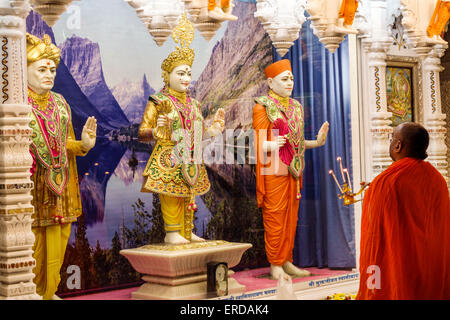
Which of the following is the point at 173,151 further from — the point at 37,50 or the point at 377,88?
the point at 377,88

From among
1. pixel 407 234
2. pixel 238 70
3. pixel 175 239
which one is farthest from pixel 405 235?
pixel 238 70

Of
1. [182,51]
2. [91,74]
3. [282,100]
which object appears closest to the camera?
[182,51]

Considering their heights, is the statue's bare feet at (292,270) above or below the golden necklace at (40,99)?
below

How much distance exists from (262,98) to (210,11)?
131cm

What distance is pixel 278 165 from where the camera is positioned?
6.16 meters

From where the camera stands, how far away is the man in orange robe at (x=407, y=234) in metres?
4.20

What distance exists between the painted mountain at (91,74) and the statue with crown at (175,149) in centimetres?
62

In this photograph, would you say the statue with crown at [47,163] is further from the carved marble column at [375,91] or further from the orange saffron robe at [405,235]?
the carved marble column at [375,91]

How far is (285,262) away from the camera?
6.37m

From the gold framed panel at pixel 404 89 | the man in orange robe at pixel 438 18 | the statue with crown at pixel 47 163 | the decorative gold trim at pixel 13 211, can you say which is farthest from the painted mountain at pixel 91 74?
the man in orange robe at pixel 438 18

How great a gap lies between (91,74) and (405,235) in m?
3.02
